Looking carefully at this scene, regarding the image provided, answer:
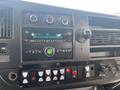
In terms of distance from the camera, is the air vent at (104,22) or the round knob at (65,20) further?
the air vent at (104,22)

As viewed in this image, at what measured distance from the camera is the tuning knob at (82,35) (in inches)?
68.9

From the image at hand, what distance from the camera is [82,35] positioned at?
5.74ft

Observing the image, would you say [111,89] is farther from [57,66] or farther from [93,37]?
[57,66]

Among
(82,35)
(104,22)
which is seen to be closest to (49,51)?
(82,35)

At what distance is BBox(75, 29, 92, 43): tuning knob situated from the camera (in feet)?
5.74

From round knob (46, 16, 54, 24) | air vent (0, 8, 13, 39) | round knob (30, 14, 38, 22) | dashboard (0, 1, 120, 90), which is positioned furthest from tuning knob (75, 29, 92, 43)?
air vent (0, 8, 13, 39)

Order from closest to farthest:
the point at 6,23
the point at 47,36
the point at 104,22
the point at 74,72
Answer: the point at 6,23
the point at 47,36
the point at 74,72
the point at 104,22

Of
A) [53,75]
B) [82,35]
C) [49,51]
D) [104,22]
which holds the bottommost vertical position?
[53,75]

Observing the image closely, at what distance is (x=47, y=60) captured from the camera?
1.65 metres

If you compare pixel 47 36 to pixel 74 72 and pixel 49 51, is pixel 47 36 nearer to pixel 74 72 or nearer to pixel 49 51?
pixel 49 51

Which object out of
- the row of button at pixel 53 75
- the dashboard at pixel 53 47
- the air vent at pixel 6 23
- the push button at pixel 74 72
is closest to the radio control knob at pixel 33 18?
the dashboard at pixel 53 47

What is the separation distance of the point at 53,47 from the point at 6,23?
1.08 ft

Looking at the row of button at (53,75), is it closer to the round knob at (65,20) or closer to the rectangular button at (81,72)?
the rectangular button at (81,72)

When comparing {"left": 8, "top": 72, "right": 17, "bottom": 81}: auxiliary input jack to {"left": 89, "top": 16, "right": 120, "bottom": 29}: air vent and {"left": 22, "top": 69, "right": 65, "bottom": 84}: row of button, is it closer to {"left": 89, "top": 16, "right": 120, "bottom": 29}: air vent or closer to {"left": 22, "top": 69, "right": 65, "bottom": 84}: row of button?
{"left": 22, "top": 69, "right": 65, "bottom": 84}: row of button
